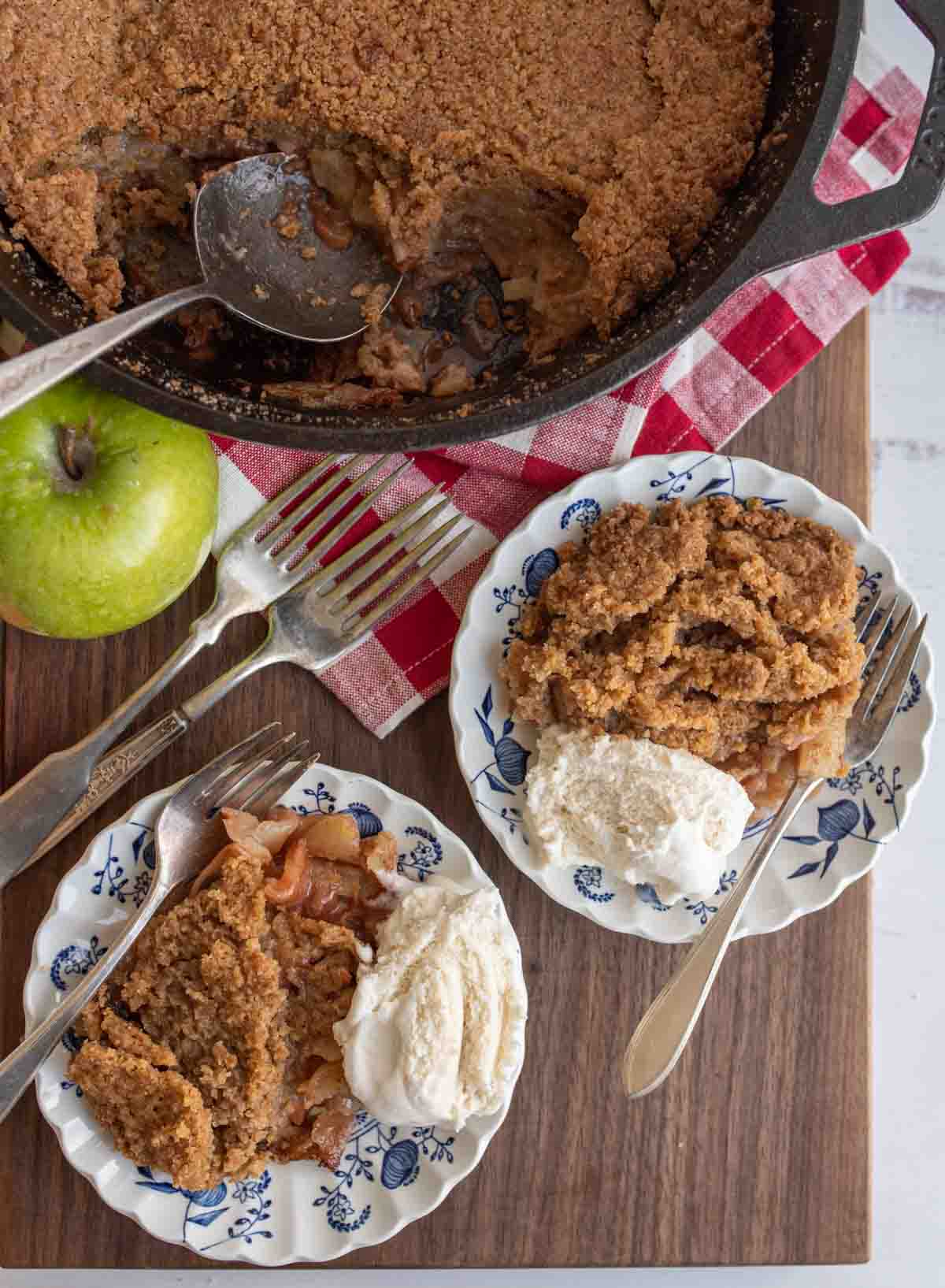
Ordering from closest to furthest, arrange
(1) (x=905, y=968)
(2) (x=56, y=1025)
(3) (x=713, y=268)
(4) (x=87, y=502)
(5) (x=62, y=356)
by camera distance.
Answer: (5) (x=62, y=356) < (3) (x=713, y=268) < (4) (x=87, y=502) < (2) (x=56, y=1025) < (1) (x=905, y=968)

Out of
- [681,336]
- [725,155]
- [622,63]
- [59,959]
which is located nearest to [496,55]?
[622,63]

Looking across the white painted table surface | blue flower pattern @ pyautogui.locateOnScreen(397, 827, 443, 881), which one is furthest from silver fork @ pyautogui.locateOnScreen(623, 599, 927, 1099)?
blue flower pattern @ pyautogui.locateOnScreen(397, 827, 443, 881)

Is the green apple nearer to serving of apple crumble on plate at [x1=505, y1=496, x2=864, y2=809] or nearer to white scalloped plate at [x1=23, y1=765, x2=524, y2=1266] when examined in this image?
white scalloped plate at [x1=23, y1=765, x2=524, y2=1266]

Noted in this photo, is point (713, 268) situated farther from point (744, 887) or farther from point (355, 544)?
point (744, 887)

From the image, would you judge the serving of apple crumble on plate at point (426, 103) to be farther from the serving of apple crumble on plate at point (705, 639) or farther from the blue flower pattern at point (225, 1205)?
the blue flower pattern at point (225, 1205)

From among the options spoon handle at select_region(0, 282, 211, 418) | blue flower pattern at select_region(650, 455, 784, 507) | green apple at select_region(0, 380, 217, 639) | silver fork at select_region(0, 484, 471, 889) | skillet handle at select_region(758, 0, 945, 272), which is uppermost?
spoon handle at select_region(0, 282, 211, 418)

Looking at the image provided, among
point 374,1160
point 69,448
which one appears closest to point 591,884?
point 374,1160
